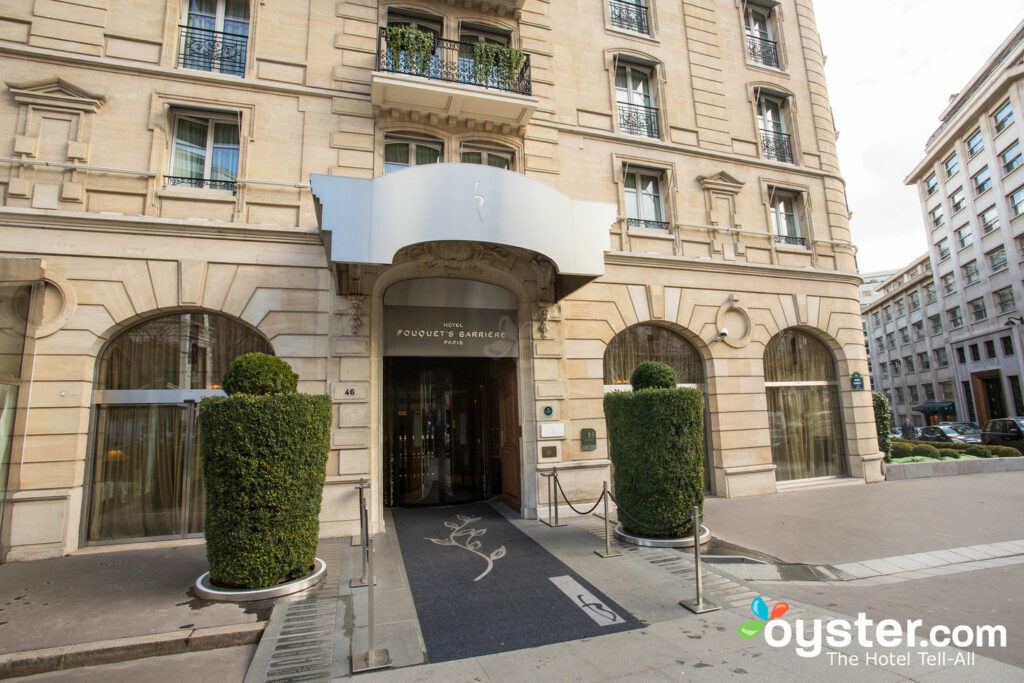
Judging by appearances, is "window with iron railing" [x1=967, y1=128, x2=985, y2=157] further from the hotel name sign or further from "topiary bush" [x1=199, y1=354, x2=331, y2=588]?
"topiary bush" [x1=199, y1=354, x2=331, y2=588]

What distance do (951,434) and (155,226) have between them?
37423 millimetres

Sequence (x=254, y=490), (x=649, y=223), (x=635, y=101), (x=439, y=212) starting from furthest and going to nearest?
(x=635, y=101), (x=649, y=223), (x=439, y=212), (x=254, y=490)

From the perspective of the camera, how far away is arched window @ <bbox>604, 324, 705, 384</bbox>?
11133 millimetres

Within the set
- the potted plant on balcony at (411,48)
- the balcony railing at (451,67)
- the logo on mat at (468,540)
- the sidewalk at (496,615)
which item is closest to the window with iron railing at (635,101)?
the balcony railing at (451,67)

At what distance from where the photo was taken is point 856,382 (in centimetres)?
1279

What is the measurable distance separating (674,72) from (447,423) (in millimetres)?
10689

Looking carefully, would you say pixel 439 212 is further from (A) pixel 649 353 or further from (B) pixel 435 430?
(A) pixel 649 353

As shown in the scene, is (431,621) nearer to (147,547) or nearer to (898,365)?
(147,547)

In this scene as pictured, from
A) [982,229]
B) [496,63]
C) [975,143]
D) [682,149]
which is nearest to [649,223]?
[682,149]

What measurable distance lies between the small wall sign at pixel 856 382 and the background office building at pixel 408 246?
115 mm

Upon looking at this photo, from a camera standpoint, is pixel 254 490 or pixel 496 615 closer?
pixel 496 615

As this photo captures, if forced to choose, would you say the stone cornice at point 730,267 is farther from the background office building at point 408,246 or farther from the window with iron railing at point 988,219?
the window with iron railing at point 988,219

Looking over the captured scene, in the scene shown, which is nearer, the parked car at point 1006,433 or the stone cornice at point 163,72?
the stone cornice at point 163,72

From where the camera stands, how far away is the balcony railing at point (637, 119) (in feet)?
39.8
